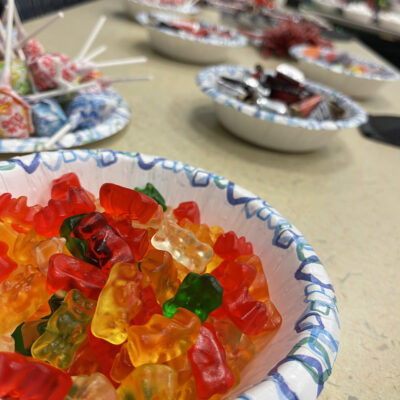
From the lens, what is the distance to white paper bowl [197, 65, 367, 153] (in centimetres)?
81

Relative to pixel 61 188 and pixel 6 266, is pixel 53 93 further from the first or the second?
pixel 6 266

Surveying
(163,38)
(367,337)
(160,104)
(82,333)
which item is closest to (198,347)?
(82,333)

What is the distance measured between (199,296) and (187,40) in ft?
3.68

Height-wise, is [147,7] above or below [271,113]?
above

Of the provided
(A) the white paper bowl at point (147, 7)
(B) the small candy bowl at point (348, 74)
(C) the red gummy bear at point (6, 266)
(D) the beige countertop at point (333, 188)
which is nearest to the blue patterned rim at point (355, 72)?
(B) the small candy bowl at point (348, 74)

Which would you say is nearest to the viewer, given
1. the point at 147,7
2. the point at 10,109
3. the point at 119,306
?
the point at 119,306

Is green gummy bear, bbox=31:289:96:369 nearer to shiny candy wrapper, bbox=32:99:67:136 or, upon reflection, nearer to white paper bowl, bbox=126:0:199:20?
shiny candy wrapper, bbox=32:99:67:136

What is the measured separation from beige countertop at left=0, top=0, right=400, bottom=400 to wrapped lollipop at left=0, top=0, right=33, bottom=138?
13 cm

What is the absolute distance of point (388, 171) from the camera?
939 mm

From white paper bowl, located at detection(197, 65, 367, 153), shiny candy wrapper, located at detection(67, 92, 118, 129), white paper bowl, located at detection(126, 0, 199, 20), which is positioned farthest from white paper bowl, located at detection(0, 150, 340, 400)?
white paper bowl, located at detection(126, 0, 199, 20)

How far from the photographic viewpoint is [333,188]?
2.71 feet

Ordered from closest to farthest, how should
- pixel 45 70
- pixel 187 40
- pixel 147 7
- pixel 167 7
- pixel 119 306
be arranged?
pixel 119 306 → pixel 45 70 → pixel 187 40 → pixel 147 7 → pixel 167 7

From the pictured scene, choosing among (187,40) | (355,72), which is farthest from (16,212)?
(355,72)

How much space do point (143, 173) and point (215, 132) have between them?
1.43 feet
